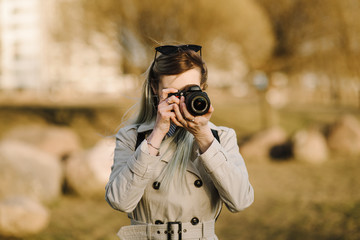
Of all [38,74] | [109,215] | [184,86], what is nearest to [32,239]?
[109,215]

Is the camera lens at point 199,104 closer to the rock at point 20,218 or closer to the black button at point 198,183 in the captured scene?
the black button at point 198,183

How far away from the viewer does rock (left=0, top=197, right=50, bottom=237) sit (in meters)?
4.38

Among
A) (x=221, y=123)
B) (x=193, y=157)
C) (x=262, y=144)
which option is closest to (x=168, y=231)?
(x=193, y=157)

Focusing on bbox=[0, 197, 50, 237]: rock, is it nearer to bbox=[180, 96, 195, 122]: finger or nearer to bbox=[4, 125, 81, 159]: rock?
bbox=[4, 125, 81, 159]: rock

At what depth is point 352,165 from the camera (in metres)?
8.68

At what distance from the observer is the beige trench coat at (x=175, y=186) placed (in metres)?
1.62

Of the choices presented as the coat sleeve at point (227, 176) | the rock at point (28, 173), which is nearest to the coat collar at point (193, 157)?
the coat sleeve at point (227, 176)

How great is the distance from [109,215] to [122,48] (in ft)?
20.1

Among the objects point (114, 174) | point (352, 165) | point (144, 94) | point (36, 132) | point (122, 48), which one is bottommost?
point (352, 165)

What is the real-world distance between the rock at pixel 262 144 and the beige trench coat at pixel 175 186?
27.6 ft

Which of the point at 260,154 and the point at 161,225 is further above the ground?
the point at 161,225

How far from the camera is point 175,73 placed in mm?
1741

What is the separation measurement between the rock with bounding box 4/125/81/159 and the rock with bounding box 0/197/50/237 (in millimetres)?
3330

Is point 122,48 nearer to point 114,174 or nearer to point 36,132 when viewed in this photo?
point 36,132
